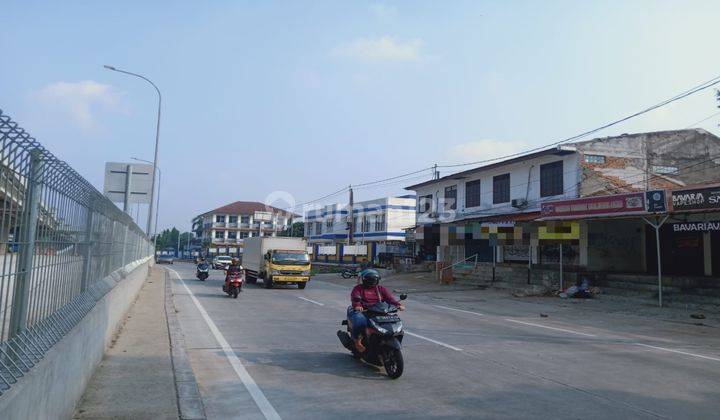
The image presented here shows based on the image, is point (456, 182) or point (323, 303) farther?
point (456, 182)

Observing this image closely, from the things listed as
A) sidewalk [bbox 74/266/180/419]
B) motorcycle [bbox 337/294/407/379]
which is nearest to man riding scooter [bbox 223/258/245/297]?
sidewalk [bbox 74/266/180/419]

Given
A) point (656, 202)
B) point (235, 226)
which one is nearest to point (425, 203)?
point (656, 202)

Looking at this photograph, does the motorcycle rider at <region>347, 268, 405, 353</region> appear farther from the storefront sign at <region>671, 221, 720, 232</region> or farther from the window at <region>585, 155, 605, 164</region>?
the window at <region>585, 155, 605, 164</region>

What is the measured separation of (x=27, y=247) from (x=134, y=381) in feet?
11.2

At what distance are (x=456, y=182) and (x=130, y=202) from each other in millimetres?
25830

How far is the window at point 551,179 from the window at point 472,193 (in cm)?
613

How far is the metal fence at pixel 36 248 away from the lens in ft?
11.1

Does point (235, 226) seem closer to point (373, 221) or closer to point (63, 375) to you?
point (373, 221)

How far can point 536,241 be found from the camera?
28.3 metres

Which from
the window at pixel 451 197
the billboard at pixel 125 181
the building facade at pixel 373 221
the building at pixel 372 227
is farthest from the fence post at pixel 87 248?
the building facade at pixel 373 221

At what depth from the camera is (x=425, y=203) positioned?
4362 cm

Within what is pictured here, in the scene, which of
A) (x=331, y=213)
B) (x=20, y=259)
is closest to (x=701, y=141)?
(x=20, y=259)

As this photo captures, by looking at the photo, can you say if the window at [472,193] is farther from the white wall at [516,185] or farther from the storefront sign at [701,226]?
the storefront sign at [701,226]

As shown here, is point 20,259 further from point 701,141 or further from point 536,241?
point 701,141
